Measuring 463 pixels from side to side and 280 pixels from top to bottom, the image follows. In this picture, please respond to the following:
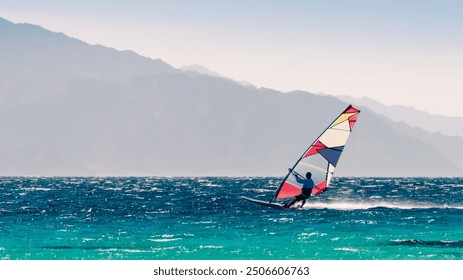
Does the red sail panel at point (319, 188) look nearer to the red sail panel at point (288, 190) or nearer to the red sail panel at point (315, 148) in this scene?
the red sail panel at point (288, 190)

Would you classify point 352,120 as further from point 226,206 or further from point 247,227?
point 226,206

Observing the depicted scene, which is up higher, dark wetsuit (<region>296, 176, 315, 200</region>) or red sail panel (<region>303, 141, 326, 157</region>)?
red sail panel (<region>303, 141, 326, 157</region>)

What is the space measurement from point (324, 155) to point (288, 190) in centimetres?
291

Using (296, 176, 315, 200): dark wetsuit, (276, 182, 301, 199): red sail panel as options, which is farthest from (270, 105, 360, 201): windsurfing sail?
(296, 176, 315, 200): dark wetsuit

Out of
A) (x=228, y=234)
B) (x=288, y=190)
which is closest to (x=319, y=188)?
(x=288, y=190)

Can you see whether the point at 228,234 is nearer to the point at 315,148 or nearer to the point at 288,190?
the point at 288,190

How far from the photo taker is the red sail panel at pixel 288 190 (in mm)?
44156

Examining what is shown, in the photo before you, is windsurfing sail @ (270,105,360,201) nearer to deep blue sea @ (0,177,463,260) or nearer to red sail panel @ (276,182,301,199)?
red sail panel @ (276,182,301,199)

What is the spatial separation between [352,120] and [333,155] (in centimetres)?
229

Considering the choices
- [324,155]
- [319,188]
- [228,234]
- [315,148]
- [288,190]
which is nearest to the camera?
[315,148]

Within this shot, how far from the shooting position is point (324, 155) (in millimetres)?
43688

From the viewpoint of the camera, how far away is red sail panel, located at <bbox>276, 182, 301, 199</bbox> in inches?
1738
